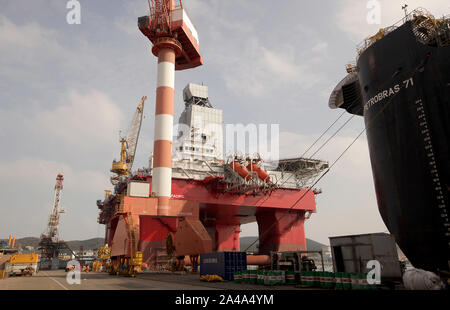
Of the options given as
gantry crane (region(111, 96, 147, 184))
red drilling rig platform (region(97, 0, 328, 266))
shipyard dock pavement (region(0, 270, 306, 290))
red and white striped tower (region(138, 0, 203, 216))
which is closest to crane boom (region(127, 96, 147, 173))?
gantry crane (region(111, 96, 147, 184))

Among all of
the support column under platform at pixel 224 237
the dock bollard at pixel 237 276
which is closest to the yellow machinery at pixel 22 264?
the dock bollard at pixel 237 276

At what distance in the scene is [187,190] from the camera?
1687 inches

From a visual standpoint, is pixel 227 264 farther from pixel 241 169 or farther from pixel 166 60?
pixel 166 60

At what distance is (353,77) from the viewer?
24.7 metres

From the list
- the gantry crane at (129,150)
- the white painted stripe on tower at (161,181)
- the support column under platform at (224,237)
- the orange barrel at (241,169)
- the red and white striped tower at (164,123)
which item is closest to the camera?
the white painted stripe on tower at (161,181)

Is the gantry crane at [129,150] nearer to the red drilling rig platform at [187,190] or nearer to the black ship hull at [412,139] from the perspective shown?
the red drilling rig platform at [187,190]

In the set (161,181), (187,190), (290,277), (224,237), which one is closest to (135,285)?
(290,277)

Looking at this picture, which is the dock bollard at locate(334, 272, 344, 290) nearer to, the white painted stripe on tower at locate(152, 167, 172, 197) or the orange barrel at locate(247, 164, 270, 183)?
the white painted stripe on tower at locate(152, 167, 172, 197)

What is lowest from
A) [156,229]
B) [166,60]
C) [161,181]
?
[156,229]

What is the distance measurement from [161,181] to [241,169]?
12.1 meters

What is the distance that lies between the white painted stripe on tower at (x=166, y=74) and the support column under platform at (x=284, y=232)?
2569 centimetres

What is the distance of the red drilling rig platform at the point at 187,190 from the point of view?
3303 centimetres

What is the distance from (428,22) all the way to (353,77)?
782cm

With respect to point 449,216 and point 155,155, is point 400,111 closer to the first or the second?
point 449,216
